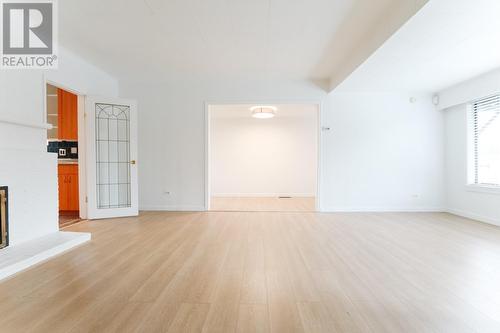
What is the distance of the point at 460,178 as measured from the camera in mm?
4844

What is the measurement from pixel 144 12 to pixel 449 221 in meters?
5.41

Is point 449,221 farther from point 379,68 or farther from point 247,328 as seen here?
point 247,328

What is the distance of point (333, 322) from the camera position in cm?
155

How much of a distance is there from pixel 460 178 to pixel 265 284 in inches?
188

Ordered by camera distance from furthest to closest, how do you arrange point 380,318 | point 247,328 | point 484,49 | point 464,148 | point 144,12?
point 464,148, point 484,49, point 144,12, point 380,318, point 247,328

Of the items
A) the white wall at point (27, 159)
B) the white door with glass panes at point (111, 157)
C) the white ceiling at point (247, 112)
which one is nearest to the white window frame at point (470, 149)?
the white ceiling at point (247, 112)

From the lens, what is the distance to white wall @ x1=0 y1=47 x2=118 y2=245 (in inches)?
112

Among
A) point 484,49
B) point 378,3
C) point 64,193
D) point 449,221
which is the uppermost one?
point 378,3

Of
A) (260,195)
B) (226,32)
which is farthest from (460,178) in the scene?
(260,195)

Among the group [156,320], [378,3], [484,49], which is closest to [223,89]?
[378,3]

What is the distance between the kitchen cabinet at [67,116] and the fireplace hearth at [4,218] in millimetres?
2578

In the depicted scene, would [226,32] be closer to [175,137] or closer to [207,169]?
[175,137]

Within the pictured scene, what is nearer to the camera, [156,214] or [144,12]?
[144,12]

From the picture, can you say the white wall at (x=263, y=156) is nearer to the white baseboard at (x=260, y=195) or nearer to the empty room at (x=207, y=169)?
the white baseboard at (x=260, y=195)
